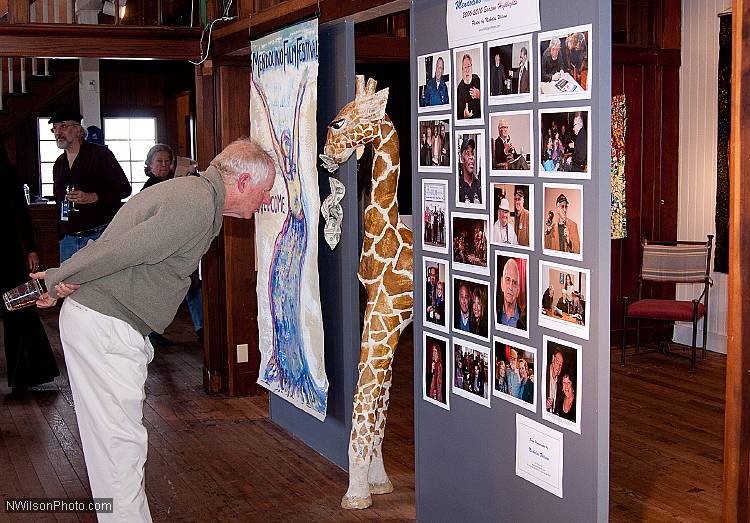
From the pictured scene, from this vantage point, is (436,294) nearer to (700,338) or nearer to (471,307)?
(471,307)

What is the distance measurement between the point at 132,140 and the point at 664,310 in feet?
29.9

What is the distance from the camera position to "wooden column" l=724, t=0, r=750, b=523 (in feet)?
8.71

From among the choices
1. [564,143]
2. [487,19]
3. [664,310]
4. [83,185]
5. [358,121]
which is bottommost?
[664,310]

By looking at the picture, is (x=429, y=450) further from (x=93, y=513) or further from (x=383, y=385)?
(x=93, y=513)

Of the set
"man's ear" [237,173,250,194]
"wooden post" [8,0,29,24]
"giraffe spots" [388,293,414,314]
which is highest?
"wooden post" [8,0,29,24]

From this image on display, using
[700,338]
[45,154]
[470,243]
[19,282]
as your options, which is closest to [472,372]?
[470,243]

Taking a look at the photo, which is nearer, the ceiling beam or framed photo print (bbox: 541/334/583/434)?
framed photo print (bbox: 541/334/583/434)

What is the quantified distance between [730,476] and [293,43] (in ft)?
10.5

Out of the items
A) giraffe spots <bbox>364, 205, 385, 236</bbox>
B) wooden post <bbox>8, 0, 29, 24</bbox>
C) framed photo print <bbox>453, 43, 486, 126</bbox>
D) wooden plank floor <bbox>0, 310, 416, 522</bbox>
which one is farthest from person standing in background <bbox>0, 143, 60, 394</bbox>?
framed photo print <bbox>453, 43, 486, 126</bbox>

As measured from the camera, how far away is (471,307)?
12.5 feet

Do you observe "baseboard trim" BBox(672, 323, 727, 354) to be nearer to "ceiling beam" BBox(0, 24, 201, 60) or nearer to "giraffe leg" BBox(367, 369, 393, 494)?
"giraffe leg" BBox(367, 369, 393, 494)

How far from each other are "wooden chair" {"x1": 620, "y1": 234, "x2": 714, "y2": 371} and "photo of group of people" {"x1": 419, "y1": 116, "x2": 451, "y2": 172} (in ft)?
13.4

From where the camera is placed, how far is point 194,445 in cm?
569

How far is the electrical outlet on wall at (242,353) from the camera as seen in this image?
6.75 metres
